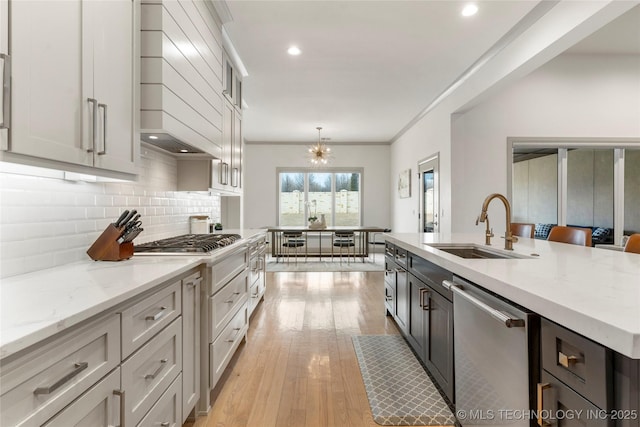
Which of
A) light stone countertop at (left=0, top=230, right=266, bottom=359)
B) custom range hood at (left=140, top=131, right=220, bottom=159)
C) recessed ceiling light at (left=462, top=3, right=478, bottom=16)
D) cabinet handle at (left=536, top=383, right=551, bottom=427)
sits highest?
recessed ceiling light at (left=462, top=3, right=478, bottom=16)

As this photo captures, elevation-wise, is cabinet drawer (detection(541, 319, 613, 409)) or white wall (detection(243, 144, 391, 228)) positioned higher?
white wall (detection(243, 144, 391, 228))

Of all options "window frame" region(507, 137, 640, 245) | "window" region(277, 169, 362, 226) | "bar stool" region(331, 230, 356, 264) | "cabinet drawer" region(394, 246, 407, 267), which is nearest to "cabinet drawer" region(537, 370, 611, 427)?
"cabinet drawer" region(394, 246, 407, 267)

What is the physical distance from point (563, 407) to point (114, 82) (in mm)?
2053

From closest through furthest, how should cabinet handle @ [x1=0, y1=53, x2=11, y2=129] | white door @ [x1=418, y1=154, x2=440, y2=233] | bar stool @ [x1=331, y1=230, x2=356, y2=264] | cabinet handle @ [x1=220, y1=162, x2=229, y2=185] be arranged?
1. cabinet handle @ [x1=0, y1=53, x2=11, y2=129]
2. cabinet handle @ [x1=220, y1=162, x2=229, y2=185]
3. white door @ [x1=418, y1=154, x2=440, y2=233]
4. bar stool @ [x1=331, y1=230, x2=356, y2=264]

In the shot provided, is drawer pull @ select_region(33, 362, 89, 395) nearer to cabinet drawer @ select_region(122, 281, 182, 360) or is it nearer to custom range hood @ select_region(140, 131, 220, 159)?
cabinet drawer @ select_region(122, 281, 182, 360)

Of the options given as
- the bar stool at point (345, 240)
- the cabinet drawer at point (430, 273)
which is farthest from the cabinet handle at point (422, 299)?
the bar stool at point (345, 240)

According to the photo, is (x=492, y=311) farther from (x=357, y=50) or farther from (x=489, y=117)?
(x=489, y=117)

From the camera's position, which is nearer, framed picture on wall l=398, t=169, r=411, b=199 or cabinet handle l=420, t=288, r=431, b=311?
cabinet handle l=420, t=288, r=431, b=311

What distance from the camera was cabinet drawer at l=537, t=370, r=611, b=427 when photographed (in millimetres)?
828

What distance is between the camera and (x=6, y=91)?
96cm

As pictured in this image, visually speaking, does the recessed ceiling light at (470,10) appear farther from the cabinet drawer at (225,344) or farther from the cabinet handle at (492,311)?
the cabinet drawer at (225,344)

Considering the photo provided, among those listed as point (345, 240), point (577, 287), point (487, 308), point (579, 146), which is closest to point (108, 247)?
point (487, 308)

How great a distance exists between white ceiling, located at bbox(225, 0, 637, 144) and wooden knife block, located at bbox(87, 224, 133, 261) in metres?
2.22

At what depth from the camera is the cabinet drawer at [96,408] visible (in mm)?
858
